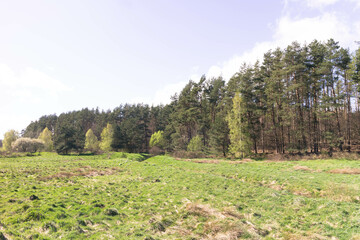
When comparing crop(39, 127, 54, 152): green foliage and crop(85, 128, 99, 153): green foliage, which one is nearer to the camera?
crop(39, 127, 54, 152): green foliage

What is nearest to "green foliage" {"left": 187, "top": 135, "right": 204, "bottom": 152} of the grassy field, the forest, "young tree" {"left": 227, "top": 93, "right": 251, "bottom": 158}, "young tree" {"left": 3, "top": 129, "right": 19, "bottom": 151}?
the forest

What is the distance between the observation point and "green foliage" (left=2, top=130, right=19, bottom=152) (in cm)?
8412

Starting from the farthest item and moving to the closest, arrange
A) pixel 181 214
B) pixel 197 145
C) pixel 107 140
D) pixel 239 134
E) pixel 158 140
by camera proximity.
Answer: pixel 158 140, pixel 107 140, pixel 197 145, pixel 239 134, pixel 181 214

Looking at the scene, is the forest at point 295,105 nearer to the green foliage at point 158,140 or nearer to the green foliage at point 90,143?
the green foliage at point 158,140

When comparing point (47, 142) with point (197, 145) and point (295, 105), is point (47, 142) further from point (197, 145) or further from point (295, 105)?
point (295, 105)

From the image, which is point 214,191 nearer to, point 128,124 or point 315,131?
point 315,131

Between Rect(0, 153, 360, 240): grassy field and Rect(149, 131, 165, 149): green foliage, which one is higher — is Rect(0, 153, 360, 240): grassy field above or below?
below

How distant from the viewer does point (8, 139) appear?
84812 mm

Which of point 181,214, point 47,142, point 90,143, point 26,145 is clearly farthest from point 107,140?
point 181,214

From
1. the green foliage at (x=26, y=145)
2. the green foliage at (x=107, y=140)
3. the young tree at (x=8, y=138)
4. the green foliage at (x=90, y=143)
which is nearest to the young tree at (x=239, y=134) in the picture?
the green foliage at (x=107, y=140)

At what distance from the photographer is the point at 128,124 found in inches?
3214

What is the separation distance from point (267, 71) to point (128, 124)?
6088 centimetres

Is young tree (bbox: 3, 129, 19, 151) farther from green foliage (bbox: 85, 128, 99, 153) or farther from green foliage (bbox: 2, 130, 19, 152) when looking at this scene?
green foliage (bbox: 85, 128, 99, 153)

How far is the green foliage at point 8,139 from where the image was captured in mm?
84125
